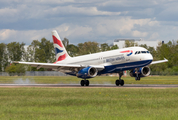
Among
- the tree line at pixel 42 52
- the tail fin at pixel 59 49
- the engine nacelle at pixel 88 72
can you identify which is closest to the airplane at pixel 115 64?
the engine nacelle at pixel 88 72

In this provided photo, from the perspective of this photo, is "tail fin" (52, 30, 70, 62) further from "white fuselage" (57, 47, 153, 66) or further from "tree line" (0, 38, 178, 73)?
"tree line" (0, 38, 178, 73)

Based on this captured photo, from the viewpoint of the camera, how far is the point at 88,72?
41.4 meters

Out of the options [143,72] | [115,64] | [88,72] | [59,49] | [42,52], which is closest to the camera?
[88,72]

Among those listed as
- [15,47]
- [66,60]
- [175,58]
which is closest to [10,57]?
[15,47]

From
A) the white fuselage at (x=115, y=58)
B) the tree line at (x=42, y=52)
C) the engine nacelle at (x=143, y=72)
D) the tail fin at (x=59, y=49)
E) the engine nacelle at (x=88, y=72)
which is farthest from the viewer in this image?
the tree line at (x=42, y=52)

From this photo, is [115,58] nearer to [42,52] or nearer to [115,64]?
[115,64]

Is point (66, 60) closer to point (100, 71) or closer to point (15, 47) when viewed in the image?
point (100, 71)

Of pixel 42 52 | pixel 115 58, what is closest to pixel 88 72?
pixel 115 58

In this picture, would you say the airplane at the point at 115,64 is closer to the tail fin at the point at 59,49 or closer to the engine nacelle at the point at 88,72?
the engine nacelle at the point at 88,72

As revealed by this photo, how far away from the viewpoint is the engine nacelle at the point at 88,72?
4156 centimetres

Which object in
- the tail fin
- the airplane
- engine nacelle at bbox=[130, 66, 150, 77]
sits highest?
the tail fin

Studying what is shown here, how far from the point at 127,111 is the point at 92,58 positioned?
3061cm

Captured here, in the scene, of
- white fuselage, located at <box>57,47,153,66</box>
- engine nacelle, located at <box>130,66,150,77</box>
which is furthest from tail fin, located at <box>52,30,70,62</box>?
engine nacelle, located at <box>130,66,150,77</box>

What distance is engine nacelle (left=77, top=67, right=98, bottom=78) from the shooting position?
41.6 metres
